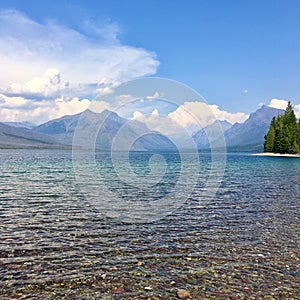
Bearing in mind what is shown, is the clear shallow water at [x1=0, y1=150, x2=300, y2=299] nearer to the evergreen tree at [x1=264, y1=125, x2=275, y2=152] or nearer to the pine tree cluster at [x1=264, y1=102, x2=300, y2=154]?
the pine tree cluster at [x1=264, y1=102, x2=300, y2=154]

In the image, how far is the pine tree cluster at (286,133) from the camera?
15912 cm

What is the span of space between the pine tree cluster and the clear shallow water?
480 ft

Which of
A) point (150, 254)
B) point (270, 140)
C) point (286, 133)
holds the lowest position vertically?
point (150, 254)

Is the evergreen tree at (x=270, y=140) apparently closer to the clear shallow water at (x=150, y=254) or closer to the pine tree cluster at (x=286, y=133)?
the pine tree cluster at (x=286, y=133)

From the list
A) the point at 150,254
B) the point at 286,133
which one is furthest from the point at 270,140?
the point at 150,254

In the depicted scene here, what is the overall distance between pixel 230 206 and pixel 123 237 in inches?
571

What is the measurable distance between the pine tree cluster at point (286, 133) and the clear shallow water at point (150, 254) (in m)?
146

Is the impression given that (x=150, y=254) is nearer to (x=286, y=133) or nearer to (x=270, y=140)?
(x=286, y=133)

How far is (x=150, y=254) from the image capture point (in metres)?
16.5

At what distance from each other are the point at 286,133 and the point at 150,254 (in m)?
164

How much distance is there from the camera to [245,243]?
18.5 metres

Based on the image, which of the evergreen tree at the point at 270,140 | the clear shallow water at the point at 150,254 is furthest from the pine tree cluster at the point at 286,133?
the clear shallow water at the point at 150,254

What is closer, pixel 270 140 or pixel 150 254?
pixel 150 254

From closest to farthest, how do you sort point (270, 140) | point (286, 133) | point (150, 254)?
point (150, 254) < point (286, 133) < point (270, 140)
